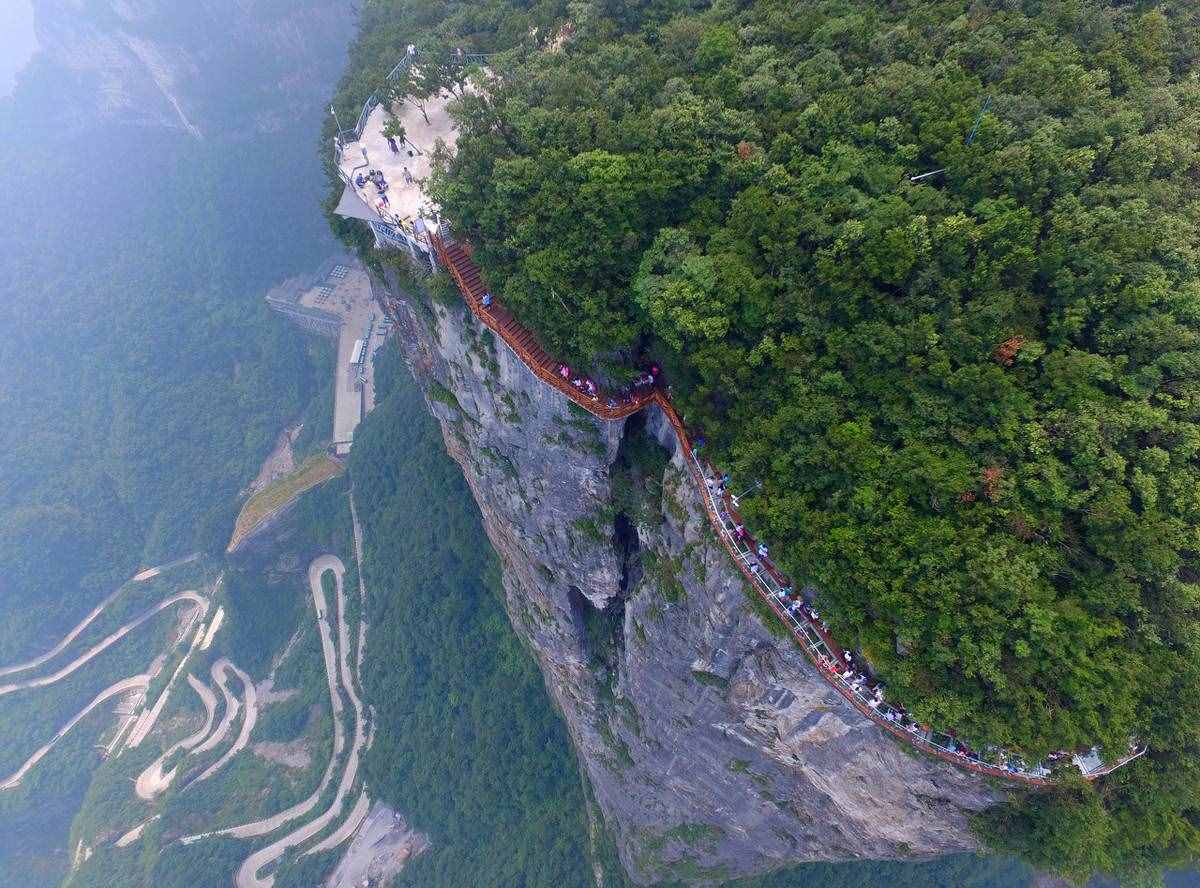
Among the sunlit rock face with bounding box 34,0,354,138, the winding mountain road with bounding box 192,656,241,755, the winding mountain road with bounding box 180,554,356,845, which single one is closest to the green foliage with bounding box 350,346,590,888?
the winding mountain road with bounding box 180,554,356,845

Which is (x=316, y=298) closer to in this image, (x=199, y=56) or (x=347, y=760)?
(x=199, y=56)

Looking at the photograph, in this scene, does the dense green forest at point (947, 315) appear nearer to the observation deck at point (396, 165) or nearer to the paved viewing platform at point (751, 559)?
the paved viewing platform at point (751, 559)

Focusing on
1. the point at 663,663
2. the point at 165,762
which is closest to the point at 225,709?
the point at 165,762

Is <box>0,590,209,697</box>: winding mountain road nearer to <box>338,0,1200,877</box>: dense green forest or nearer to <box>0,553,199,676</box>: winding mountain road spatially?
<box>0,553,199,676</box>: winding mountain road

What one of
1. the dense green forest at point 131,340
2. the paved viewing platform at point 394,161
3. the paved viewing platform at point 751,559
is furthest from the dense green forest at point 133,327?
the paved viewing platform at point 751,559

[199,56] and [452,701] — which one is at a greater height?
[199,56]

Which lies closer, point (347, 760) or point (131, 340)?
point (347, 760)
